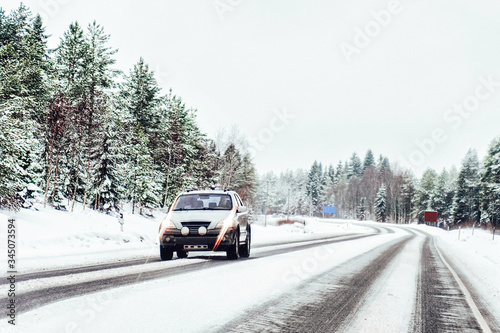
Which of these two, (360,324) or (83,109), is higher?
(83,109)

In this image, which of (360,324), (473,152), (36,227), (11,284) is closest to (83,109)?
(36,227)

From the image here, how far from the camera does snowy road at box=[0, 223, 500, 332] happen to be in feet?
12.6

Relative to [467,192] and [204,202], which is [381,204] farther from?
[204,202]

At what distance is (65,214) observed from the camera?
57.1 feet

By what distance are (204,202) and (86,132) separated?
1446 cm

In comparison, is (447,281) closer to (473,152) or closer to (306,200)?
(473,152)

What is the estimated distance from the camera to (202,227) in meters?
9.27

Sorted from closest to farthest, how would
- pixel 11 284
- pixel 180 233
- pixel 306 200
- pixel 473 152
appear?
pixel 11 284 < pixel 180 233 < pixel 473 152 < pixel 306 200

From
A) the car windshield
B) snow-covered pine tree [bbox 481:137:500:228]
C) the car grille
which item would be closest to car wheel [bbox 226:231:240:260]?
the car windshield

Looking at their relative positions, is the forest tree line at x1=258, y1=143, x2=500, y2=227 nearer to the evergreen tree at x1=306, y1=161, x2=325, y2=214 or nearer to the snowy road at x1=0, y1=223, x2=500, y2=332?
the evergreen tree at x1=306, y1=161, x2=325, y2=214

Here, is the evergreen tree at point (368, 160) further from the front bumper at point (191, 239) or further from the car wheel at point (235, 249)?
the front bumper at point (191, 239)

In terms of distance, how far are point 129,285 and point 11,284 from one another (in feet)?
5.53

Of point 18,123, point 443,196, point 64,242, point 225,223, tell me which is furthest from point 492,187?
point 18,123

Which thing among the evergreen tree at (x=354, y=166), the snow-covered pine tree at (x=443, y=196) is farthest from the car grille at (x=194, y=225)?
the evergreen tree at (x=354, y=166)
